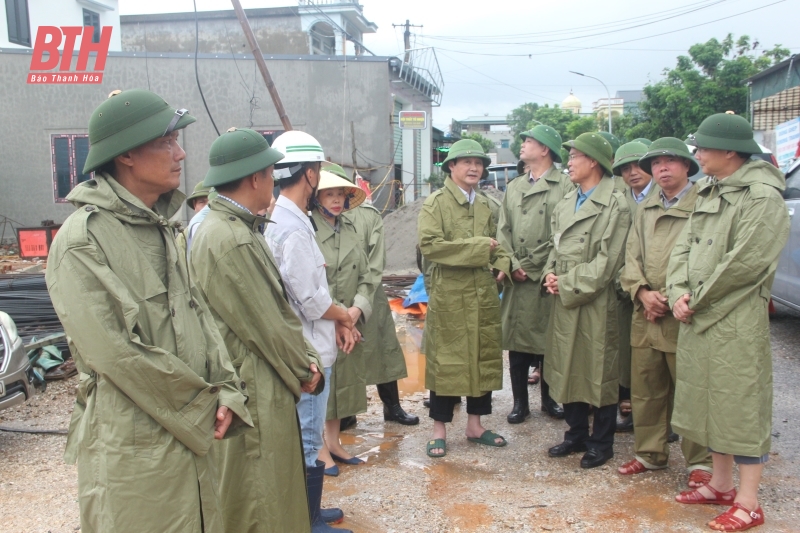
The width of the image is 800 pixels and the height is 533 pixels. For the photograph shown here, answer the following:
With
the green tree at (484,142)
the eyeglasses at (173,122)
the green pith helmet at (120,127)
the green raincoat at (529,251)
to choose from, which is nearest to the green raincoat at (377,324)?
the green raincoat at (529,251)

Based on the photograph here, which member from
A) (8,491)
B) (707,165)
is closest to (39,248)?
(8,491)

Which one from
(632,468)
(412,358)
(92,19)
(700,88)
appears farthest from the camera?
(92,19)

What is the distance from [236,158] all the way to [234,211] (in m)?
0.21

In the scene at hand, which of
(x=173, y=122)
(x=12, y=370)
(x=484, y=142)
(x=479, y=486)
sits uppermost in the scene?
(x=484, y=142)

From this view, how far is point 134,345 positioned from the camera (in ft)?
6.32

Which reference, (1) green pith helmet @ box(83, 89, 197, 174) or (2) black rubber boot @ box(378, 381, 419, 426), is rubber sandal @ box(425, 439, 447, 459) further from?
(1) green pith helmet @ box(83, 89, 197, 174)

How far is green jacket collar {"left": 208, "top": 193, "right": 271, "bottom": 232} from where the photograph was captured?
266 cm

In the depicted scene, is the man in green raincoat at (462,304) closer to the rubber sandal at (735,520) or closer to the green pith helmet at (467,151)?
the green pith helmet at (467,151)

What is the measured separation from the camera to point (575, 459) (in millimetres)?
4402

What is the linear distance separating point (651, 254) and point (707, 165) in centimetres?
66

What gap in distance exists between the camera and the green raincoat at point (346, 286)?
423 cm

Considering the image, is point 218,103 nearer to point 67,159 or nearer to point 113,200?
point 67,159

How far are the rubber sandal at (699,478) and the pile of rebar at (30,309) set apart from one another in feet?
19.6

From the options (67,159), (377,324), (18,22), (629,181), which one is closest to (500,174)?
(67,159)
